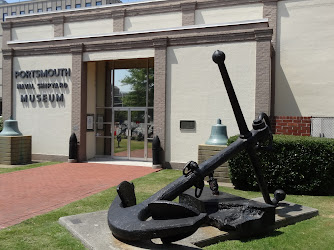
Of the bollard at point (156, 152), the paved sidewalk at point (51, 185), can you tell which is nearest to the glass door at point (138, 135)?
the paved sidewalk at point (51, 185)

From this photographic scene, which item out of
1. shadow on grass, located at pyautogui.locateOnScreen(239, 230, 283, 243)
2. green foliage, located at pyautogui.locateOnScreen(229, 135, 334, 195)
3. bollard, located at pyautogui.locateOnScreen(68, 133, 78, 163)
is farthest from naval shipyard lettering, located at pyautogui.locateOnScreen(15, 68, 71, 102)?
shadow on grass, located at pyautogui.locateOnScreen(239, 230, 283, 243)

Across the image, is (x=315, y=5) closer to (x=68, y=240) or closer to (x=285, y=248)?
(x=285, y=248)

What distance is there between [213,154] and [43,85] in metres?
8.42

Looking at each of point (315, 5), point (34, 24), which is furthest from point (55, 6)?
point (315, 5)

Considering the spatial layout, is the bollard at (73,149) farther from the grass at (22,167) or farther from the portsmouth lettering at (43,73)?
the portsmouth lettering at (43,73)

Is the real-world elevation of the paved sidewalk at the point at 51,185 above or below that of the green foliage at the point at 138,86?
below

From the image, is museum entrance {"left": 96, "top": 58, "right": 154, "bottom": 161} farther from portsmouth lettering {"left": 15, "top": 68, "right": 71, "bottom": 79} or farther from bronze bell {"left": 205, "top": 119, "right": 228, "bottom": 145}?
bronze bell {"left": 205, "top": 119, "right": 228, "bottom": 145}

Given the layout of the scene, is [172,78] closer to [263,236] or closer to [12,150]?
[12,150]

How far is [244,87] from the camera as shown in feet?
37.1

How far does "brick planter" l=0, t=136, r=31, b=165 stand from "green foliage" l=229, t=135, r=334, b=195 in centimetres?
963

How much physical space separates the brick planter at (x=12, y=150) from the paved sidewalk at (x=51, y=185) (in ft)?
5.43

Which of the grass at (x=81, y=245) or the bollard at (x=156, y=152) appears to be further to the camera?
the bollard at (x=156, y=152)

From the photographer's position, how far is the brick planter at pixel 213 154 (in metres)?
9.55

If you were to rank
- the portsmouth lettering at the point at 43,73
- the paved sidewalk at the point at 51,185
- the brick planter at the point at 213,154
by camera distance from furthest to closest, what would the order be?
Answer: the portsmouth lettering at the point at 43,73, the brick planter at the point at 213,154, the paved sidewalk at the point at 51,185
